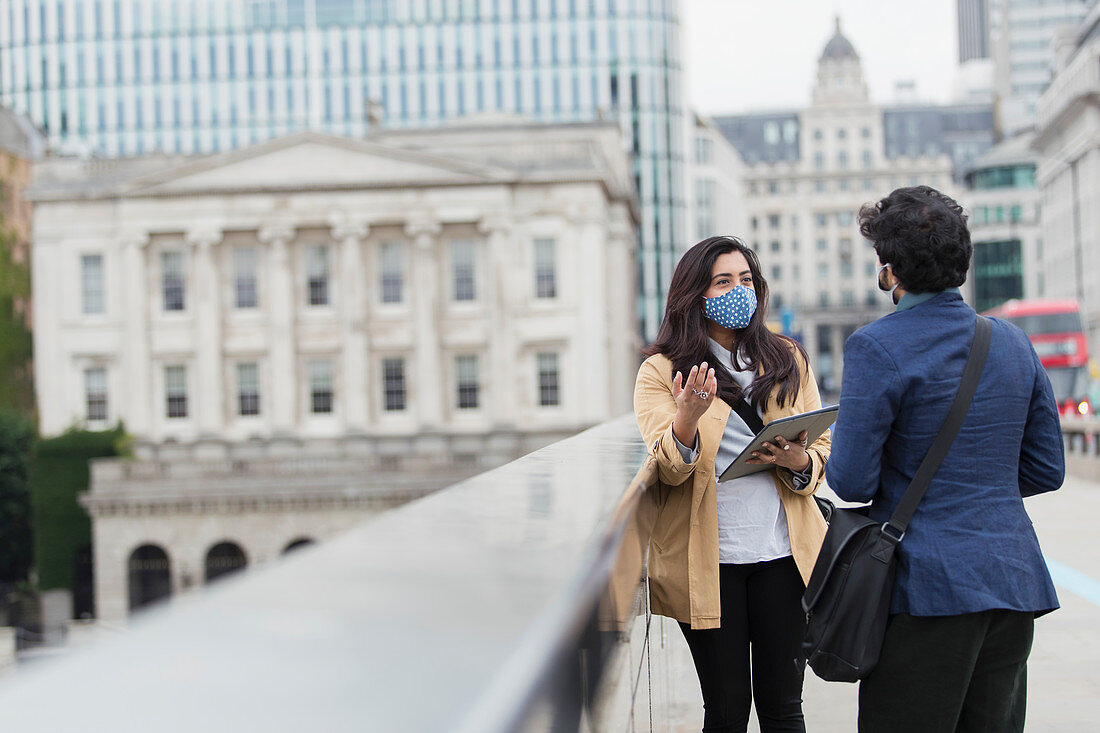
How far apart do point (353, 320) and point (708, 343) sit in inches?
1856

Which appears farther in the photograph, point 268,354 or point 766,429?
point 268,354

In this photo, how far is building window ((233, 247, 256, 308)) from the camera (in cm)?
5162

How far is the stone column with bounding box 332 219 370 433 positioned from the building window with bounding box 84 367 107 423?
34.2 ft

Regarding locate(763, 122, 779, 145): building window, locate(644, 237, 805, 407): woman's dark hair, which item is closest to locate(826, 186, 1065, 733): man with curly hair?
locate(644, 237, 805, 407): woman's dark hair

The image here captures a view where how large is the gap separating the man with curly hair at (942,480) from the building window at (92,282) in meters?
52.3

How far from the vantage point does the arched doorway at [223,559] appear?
4484 cm

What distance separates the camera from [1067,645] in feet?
21.8

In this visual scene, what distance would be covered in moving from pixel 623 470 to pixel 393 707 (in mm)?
2765

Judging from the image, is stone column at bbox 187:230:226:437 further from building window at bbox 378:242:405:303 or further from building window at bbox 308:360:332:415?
building window at bbox 378:242:405:303

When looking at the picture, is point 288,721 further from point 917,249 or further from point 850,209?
point 850,209

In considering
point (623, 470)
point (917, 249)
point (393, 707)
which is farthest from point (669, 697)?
point (393, 707)

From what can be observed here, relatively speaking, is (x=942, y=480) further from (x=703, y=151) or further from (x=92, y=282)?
(x=703, y=151)

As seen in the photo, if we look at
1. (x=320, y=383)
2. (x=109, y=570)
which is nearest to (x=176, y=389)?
(x=320, y=383)

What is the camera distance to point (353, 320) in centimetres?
5053
